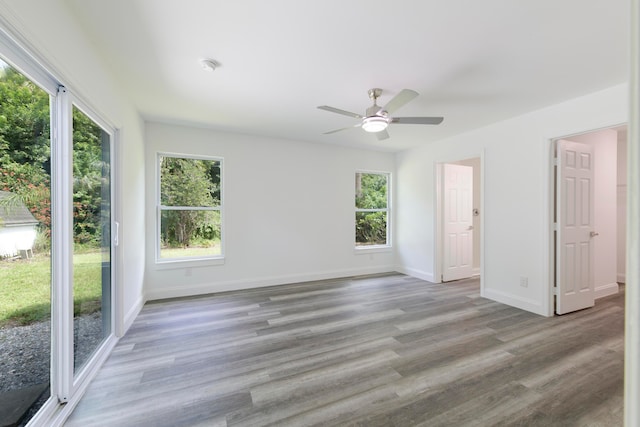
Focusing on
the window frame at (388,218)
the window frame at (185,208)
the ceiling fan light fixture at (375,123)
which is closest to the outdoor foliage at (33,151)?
the window frame at (185,208)

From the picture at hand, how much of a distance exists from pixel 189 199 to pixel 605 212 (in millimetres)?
6030

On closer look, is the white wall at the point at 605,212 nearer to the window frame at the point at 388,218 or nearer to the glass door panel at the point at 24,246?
the window frame at the point at 388,218

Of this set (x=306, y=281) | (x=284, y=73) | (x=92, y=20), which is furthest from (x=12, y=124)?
(x=306, y=281)

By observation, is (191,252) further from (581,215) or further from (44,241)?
(581,215)

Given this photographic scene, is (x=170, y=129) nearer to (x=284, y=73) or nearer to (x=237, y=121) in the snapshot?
(x=237, y=121)

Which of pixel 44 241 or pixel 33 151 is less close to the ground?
pixel 33 151

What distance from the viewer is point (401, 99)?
7.34 ft

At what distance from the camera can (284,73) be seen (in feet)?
7.96

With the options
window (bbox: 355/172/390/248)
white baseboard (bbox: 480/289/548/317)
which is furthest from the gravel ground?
white baseboard (bbox: 480/289/548/317)

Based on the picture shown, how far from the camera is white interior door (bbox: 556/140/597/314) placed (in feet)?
10.5

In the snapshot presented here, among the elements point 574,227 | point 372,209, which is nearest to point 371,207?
point 372,209

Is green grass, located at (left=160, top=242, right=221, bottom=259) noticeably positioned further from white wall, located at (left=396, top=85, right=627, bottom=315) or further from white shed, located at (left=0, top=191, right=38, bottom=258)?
white wall, located at (left=396, top=85, right=627, bottom=315)

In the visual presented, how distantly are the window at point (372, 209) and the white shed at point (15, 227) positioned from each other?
4402 millimetres

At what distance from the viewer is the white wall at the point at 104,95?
4.58 ft
